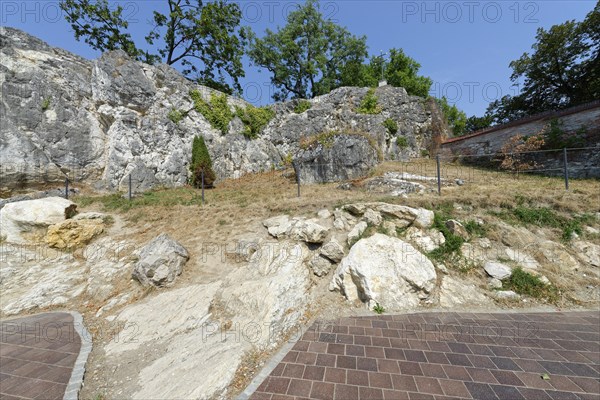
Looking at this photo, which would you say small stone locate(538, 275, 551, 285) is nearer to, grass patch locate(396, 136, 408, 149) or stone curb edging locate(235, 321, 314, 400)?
stone curb edging locate(235, 321, 314, 400)

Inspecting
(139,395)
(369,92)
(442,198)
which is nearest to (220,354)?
(139,395)

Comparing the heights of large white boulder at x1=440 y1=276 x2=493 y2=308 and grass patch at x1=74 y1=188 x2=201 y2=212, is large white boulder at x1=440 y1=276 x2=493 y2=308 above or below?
below

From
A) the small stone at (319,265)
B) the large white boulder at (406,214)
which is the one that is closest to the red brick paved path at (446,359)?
the small stone at (319,265)

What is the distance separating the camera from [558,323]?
3080 millimetres

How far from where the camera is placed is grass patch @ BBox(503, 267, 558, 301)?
12.0ft

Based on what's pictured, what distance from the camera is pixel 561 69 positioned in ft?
48.9

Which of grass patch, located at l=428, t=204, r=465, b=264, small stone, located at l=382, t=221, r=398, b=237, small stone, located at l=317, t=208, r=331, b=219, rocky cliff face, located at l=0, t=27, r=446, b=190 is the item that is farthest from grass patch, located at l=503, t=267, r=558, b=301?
rocky cliff face, located at l=0, t=27, r=446, b=190

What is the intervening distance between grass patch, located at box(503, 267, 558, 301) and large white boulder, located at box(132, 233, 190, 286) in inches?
246

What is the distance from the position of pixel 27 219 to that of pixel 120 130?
7114 mm

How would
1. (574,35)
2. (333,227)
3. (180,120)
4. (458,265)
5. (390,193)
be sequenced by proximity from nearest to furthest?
(458,265) < (333,227) < (390,193) < (180,120) < (574,35)

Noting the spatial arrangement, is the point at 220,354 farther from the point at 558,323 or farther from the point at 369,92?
the point at 369,92

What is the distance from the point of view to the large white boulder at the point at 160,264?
4.55 meters

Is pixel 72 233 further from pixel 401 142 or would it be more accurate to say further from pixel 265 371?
pixel 401 142

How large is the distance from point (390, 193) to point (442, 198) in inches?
79.9
